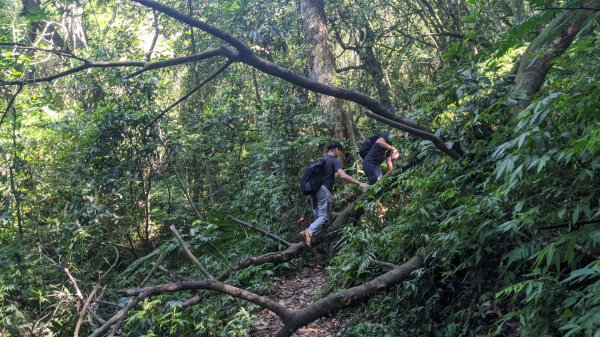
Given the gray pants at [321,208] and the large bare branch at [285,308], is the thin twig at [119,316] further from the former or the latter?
the gray pants at [321,208]

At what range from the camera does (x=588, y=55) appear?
4184mm

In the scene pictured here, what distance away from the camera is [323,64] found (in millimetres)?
11375

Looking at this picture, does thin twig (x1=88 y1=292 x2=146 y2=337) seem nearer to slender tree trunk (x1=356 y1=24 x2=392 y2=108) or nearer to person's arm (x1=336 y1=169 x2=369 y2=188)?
person's arm (x1=336 y1=169 x2=369 y2=188)

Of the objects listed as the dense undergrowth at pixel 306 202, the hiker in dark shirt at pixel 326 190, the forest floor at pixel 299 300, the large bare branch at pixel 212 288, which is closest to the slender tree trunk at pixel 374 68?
the dense undergrowth at pixel 306 202

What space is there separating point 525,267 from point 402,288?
1.49 metres

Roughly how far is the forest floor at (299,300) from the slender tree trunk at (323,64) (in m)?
3.33

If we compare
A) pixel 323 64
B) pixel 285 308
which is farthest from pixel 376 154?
pixel 285 308

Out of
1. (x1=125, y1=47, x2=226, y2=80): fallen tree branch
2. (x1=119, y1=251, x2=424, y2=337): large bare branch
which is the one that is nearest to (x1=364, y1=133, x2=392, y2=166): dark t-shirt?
(x1=119, y1=251, x2=424, y2=337): large bare branch

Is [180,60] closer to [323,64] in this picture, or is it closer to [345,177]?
[345,177]

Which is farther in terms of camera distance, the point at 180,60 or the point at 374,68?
the point at 374,68

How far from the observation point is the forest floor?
6117 millimetres

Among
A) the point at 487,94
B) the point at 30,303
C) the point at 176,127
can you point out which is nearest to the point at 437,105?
the point at 487,94

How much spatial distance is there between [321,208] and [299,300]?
4.88 ft

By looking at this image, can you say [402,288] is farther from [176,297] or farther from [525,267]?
[176,297]
